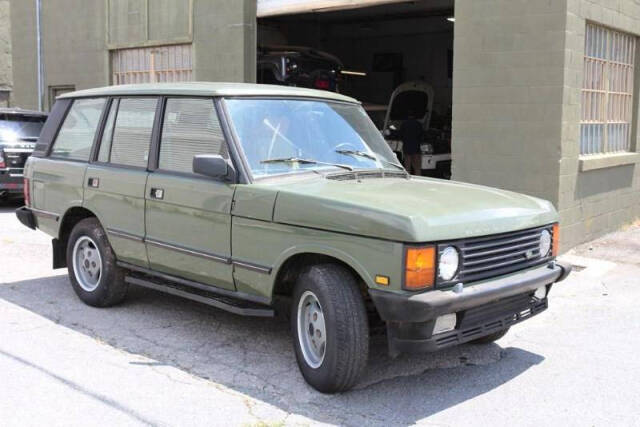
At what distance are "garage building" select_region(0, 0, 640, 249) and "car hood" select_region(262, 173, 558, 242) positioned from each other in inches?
159

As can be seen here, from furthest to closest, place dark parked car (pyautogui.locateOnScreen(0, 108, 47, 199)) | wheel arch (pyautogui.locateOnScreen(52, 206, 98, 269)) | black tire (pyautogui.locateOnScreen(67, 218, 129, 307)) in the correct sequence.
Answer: dark parked car (pyautogui.locateOnScreen(0, 108, 47, 199))
wheel arch (pyautogui.locateOnScreen(52, 206, 98, 269))
black tire (pyautogui.locateOnScreen(67, 218, 129, 307))

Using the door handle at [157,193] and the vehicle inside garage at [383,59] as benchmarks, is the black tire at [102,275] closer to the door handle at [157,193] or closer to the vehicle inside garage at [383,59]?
the door handle at [157,193]

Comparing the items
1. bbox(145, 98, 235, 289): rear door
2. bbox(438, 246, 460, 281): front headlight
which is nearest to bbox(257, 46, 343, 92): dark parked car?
bbox(145, 98, 235, 289): rear door

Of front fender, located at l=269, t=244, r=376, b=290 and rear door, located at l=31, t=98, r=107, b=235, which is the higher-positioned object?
rear door, located at l=31, t=98, r=107, b=235

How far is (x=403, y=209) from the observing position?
4.19 metres

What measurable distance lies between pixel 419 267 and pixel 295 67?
1157cm

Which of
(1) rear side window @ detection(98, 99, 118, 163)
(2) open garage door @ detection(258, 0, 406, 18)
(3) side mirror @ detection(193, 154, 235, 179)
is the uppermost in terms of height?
(2) open garage door @ detection(258, 0, 406, 18)

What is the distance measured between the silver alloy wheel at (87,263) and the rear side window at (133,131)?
2.77ft

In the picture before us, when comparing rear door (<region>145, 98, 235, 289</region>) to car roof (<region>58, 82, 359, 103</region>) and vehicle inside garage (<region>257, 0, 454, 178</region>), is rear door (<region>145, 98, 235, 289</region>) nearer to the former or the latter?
car roof (<region>58, 82, 359, 103</region>)

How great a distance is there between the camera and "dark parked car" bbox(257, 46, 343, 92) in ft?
48.8

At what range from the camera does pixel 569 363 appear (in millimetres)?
5215

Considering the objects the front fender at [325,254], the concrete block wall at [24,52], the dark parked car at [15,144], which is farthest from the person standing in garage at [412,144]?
the front fender at [325,254]

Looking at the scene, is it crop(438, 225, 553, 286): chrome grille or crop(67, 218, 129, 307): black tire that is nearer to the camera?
crop(438, 225, 553, 286): chrome grille

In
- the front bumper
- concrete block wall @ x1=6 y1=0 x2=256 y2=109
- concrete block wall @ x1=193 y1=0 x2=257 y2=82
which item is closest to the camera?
the front bumper
